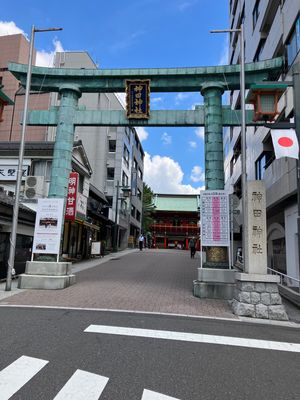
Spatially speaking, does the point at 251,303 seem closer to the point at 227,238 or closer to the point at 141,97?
the point at 227,238

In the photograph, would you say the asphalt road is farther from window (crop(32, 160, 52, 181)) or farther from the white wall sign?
the white wall sign

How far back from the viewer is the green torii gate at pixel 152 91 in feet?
40.6

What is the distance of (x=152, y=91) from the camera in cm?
1351

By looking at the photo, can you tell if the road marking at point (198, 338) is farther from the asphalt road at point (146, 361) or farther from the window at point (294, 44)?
the window at point (294, 44)

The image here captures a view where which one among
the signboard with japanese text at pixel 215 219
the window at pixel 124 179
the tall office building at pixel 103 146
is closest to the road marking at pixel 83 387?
the signboard with japanese text at pixel 215 219

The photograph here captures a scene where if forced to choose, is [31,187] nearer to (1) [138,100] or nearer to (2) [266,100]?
(1) [138,100]

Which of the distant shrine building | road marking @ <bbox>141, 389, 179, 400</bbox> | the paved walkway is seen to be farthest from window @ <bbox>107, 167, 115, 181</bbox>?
road marking @ <bbox>141, 389, 179, 400</bbox>

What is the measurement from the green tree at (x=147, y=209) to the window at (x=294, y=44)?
41.3 meters

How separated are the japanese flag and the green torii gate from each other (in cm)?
289

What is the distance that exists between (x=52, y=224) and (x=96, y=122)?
14.5 feet

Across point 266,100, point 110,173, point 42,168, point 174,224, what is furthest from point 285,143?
point 174,224

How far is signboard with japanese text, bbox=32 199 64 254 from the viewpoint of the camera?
39.4ft

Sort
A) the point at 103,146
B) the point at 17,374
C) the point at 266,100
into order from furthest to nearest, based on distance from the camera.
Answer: the point at 103,146, the point at 266,100, the point at 17,374

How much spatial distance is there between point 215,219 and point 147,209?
44957mm
